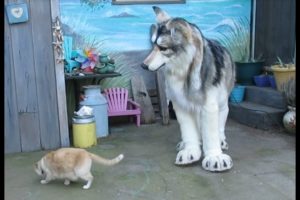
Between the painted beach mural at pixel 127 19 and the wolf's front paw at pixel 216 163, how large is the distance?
2.18m

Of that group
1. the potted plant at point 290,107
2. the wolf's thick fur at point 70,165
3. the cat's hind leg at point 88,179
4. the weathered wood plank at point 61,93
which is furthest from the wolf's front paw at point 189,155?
the potted plant at point 290,107

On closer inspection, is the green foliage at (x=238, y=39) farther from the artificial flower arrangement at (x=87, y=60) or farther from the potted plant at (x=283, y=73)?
the artificial flower arrangement at (x=87, y=60)

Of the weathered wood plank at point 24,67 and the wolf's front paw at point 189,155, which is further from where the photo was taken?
the weathered wood plank at point 24,67

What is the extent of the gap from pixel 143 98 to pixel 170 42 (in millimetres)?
1967

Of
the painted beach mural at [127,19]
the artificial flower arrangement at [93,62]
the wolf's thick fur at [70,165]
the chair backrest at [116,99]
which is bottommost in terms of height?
the wolf's thick fur at [70,165]

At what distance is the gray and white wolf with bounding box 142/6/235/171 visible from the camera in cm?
287

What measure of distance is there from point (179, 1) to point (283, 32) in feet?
4.51

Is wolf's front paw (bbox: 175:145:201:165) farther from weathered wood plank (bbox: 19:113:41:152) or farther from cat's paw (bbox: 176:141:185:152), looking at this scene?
weathered wood plank (bbox: 19:113:41:152)

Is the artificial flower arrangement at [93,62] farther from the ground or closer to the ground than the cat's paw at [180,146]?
farther from the ground

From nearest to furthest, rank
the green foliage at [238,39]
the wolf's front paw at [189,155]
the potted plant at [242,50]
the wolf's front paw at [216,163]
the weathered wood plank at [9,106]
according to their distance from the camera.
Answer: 1. the wolf's front paw at [216,163]
2. the wolf's front paw at [189,155]
3. the weathered wood plank at [9,106]
4. the potted plant at [242,50]
5. the green foliage at [238,39]

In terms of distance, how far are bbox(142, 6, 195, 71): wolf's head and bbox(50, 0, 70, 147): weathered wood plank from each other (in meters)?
1.01

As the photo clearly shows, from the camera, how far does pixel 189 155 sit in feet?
10.4

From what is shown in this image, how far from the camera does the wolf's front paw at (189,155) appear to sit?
3.15 m
